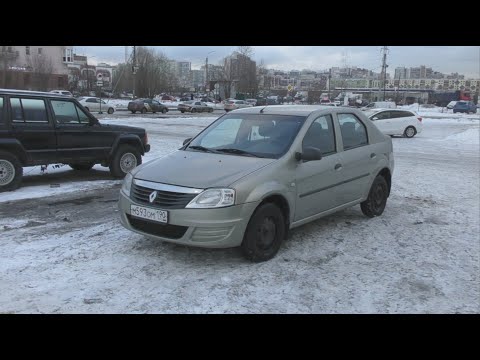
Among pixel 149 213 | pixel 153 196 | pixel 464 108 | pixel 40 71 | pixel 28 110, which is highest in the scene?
pixel 40 71

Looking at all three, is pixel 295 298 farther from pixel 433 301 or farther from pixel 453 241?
pixel 453 241

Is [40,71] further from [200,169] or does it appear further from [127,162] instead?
[200,169]

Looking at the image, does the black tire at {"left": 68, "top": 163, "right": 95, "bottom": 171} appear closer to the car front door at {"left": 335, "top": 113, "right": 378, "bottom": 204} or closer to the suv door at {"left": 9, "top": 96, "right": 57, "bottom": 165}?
the suv door at {"left": 9, "top": 96, "right": 57, "bottom": 165}

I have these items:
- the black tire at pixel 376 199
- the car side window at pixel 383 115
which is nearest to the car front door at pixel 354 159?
the black tire at pixel 376 199

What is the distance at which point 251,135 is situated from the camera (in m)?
5.93

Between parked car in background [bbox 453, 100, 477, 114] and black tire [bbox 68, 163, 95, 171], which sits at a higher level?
parked car in background [bbox 453, 100, 477, 114]

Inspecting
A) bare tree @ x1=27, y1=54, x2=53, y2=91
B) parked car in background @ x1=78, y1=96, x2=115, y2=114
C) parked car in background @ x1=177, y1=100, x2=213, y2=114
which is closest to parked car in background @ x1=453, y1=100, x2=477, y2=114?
parked car in background @ x1=177, y1=100, x2=213, y2=114

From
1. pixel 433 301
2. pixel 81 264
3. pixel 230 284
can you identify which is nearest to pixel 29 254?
pixel 81 264

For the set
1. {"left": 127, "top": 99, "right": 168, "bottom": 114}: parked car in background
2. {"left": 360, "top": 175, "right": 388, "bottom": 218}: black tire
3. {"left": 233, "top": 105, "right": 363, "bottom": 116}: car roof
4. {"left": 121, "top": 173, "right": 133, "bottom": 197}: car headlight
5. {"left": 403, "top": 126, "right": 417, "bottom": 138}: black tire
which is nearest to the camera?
{"left": 121, "top": 173, "right": 133, "bottom": 197}: car headlight

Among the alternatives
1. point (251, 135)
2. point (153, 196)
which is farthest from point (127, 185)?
point (251, 135)

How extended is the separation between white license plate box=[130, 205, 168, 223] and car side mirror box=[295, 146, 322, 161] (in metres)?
1.71

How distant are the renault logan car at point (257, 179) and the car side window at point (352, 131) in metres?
0.02

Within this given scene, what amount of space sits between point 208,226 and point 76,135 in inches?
226

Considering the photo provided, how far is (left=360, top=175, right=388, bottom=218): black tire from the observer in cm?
700
